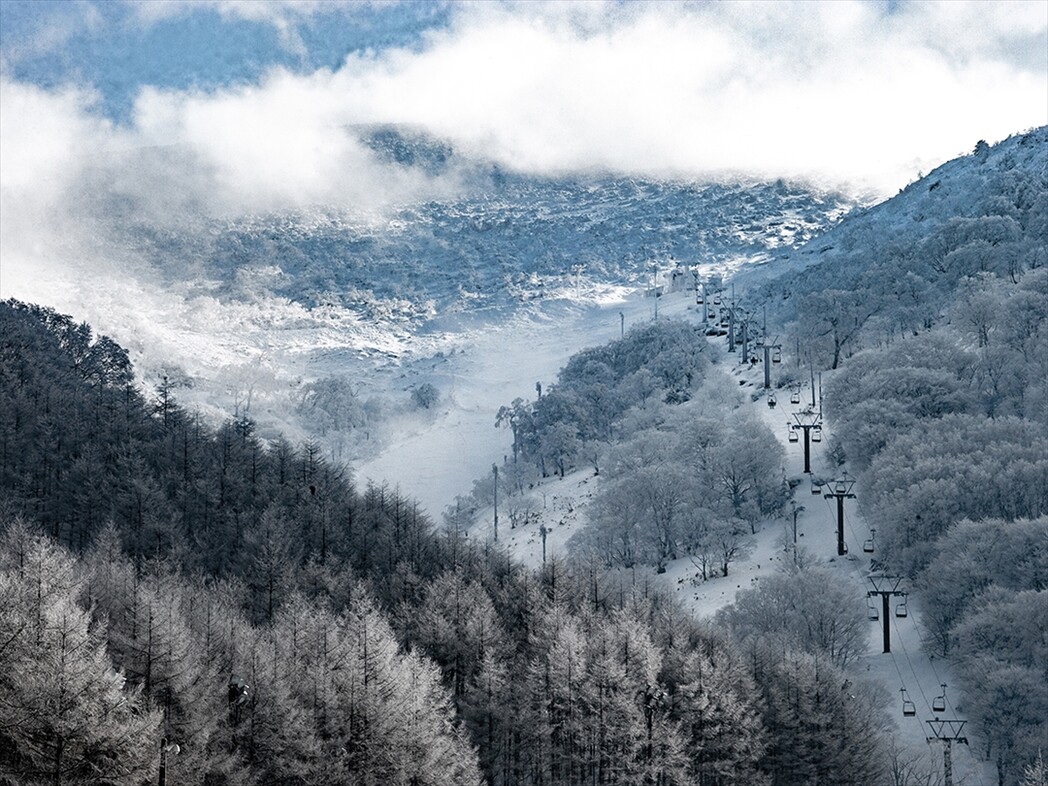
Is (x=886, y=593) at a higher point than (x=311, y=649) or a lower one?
higher

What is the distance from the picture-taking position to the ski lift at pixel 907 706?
82.6m

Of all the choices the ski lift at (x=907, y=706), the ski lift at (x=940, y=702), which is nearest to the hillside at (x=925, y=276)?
the ski lift at (x=907, y=706)

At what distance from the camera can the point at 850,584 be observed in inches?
3910

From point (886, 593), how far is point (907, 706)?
8.75 meters

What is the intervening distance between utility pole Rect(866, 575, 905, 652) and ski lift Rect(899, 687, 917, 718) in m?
5.93

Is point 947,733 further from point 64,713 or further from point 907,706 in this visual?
point 64,713

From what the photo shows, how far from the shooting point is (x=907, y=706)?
3361 inches

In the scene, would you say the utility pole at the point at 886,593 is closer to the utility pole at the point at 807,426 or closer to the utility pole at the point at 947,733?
the utility pole at the point at 947,733

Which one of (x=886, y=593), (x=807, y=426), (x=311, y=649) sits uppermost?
(x=807, y=426)

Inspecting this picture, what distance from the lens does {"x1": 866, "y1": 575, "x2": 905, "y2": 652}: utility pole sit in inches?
3605

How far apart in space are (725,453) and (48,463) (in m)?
67.0

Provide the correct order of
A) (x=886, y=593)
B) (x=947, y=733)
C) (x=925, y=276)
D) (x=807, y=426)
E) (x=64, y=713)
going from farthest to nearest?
(x=925, y=276) → (x=807, y=426) → (x=886, y=593) → (x=947, y=733) → (x=64, y=713)

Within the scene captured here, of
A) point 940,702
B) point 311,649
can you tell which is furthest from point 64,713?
point 940,702

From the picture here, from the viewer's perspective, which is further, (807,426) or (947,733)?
(807,426)
